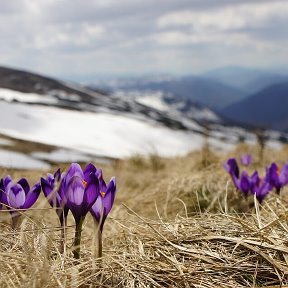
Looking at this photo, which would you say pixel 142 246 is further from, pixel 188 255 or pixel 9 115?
pixel 9 115

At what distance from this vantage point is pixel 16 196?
8.46ft

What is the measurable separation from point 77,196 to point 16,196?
0.53 m

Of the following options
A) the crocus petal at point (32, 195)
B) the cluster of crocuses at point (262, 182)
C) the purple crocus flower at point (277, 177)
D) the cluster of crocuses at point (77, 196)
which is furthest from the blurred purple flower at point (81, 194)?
the purple crocus flower at point (277, 177)

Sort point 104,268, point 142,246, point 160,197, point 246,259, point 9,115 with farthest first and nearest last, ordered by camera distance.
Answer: point 9,115
point 160,197
point 142,246
point 246,259
point 104,268

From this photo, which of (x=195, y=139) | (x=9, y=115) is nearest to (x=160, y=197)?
(x=9, y=115)

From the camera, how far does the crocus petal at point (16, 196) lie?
2.56 meters

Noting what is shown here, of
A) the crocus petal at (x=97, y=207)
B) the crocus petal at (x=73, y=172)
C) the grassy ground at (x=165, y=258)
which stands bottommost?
the grassy ground at (x=165, y=258)

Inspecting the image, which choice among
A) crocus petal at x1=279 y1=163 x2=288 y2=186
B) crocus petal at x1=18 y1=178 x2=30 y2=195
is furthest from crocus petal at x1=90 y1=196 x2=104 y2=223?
crocus petal at x1=279 y1=163 x2=288 y2=186

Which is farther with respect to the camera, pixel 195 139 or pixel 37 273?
pixel 195 139

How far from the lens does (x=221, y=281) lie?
2025 millimetres

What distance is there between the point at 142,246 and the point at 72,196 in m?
0.41

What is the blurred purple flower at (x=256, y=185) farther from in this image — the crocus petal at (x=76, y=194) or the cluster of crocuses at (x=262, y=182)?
the crocus petal at (x=76, y=194)

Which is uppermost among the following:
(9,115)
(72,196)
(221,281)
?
(9,115)

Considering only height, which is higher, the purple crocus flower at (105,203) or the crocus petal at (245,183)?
the crocus petal at (245,183)
